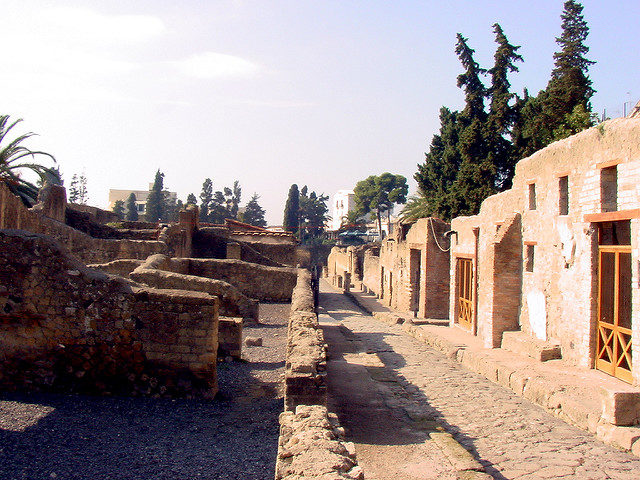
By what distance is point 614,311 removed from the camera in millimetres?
9203

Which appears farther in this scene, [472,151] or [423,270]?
[472,151]

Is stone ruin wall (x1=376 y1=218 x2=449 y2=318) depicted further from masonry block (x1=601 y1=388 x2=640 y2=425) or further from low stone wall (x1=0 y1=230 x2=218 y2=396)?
low stone wall (x1=0 y1=230 x2=218 y2=396)

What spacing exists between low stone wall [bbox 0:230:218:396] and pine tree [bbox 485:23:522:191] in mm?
22537

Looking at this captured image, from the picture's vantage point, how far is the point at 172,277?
435 inches

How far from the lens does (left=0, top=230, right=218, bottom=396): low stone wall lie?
6.89m

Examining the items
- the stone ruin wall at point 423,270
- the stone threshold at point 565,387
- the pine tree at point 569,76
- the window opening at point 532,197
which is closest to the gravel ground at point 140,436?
the stone threshold at point 565,387

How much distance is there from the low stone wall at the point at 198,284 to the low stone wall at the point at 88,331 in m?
3.92

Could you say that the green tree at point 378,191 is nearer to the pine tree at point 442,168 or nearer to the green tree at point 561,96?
the pine tree at point 442,168

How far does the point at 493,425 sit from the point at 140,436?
4.29 meters

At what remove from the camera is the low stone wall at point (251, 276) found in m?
16.3

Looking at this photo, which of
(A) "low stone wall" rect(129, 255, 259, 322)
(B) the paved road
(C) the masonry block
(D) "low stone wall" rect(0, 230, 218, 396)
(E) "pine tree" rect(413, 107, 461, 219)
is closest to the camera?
(B) the paved road

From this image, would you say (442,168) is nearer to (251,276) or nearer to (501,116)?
(501,116)

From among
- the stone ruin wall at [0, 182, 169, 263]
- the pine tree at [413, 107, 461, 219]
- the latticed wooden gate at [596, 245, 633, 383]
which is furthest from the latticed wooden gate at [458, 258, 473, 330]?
the pine tree at [413, 107, 461, 219]

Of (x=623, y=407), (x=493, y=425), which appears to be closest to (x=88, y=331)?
(x=493, y=425)
